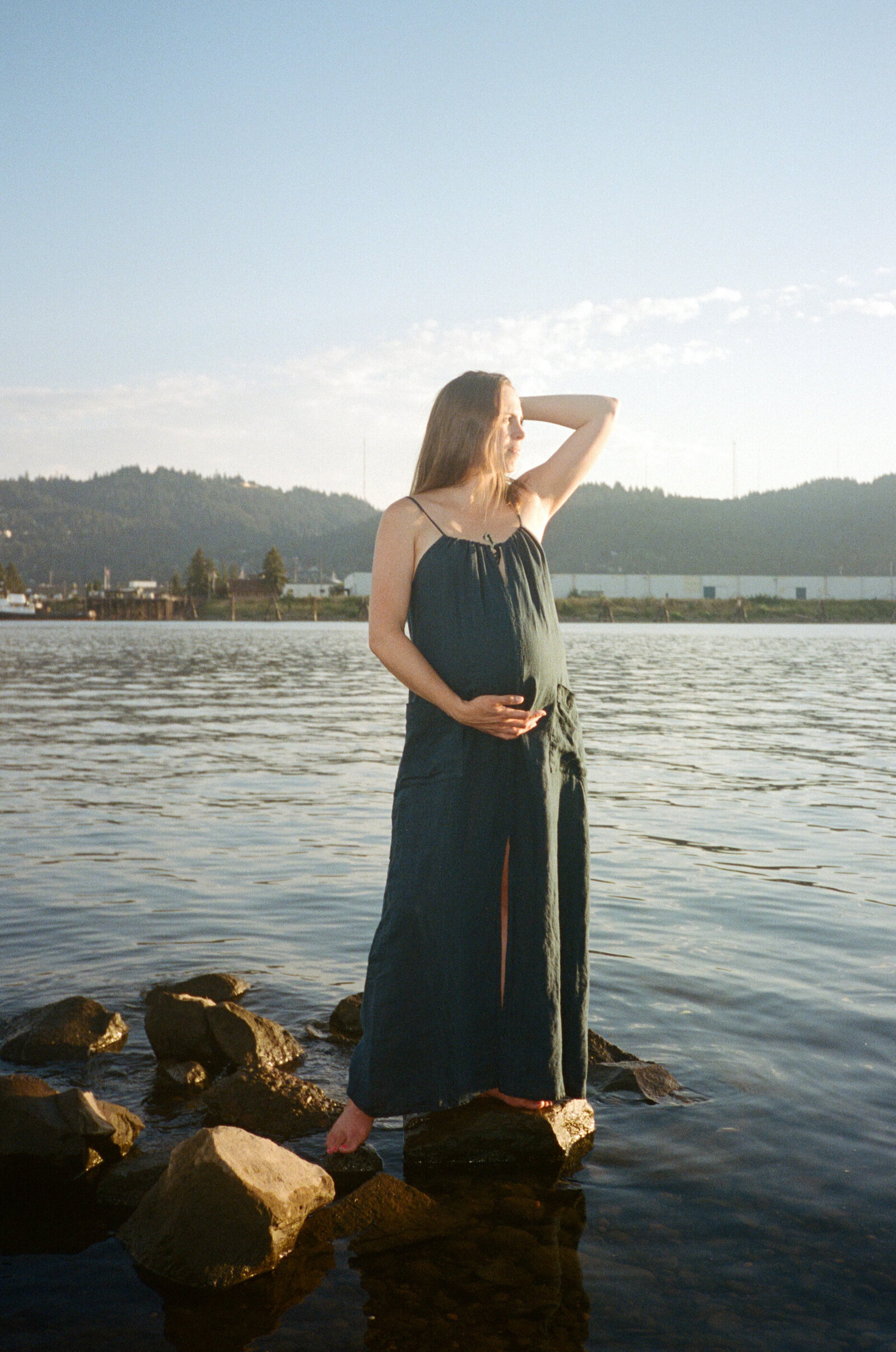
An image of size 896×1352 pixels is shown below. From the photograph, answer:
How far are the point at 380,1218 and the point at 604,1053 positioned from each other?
1.55 m

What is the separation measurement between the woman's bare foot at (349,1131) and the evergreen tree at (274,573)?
14715cm

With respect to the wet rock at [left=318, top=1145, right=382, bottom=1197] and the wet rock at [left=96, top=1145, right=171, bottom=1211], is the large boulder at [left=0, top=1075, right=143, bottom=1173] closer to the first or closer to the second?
the wet rock at [left=96, top=1145, right=171, bottom=1211]

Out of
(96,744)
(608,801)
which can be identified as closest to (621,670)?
(96,744)

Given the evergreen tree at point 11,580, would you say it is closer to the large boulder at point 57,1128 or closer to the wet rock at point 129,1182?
the large boulder at point 57,1128

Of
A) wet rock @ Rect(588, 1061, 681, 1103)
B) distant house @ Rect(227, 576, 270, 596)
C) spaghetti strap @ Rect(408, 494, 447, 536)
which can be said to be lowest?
wet rock @ Rect(588, 1061, 681, 1103)

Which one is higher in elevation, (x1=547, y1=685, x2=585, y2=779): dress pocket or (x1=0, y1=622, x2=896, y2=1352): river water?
(x1=547, y1=685, x2=585, y2=779): dress pocket

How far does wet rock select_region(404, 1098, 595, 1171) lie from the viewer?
396cm

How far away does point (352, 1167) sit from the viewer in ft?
12.7

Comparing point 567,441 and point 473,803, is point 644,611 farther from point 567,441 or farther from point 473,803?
point 473,803

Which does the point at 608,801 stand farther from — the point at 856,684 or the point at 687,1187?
the point at 856,684

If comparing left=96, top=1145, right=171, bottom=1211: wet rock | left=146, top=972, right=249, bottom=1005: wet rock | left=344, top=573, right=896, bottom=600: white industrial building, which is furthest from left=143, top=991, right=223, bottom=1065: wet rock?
left=344, top=573, right=896, bottom=600: white industrial building

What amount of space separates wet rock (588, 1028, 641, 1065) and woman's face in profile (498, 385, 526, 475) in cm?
238

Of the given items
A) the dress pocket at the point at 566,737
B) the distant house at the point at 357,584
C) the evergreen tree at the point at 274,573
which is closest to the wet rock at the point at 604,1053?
the dress pocket at the point at 566,737

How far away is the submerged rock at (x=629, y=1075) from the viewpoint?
458 cm
